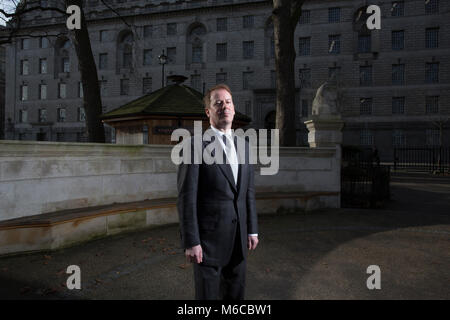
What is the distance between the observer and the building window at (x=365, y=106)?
1347 inches

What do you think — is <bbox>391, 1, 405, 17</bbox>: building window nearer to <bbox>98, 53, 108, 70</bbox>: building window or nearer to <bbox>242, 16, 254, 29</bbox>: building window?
<bbox>242, 16, 254, 29</bbox>: building window

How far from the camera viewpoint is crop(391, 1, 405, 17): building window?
32.6 m

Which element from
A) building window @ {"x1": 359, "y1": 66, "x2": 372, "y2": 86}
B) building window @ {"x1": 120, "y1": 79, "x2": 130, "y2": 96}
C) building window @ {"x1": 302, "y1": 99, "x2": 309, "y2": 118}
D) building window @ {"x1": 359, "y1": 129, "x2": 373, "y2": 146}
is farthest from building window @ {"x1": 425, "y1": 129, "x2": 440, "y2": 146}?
building window @ {"x1": 120, "y1": 79, "x2": 130, "y2": 96}

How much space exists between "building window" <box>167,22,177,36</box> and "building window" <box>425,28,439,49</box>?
27.9m

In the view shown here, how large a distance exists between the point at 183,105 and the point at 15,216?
589 centimetres

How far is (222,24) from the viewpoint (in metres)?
37.2

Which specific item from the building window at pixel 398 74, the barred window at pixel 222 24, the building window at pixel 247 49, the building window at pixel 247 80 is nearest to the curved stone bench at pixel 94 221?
the building window at pixel 247 80

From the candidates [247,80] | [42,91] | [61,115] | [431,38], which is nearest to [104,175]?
[247,80]

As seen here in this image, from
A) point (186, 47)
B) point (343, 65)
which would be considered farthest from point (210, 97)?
point (186, 47)

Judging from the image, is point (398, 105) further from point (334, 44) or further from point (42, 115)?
point (42, 115)

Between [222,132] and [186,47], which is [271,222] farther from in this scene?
[186,47]

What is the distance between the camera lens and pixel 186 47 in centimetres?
3828

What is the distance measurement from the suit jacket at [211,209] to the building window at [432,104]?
37126 mm
